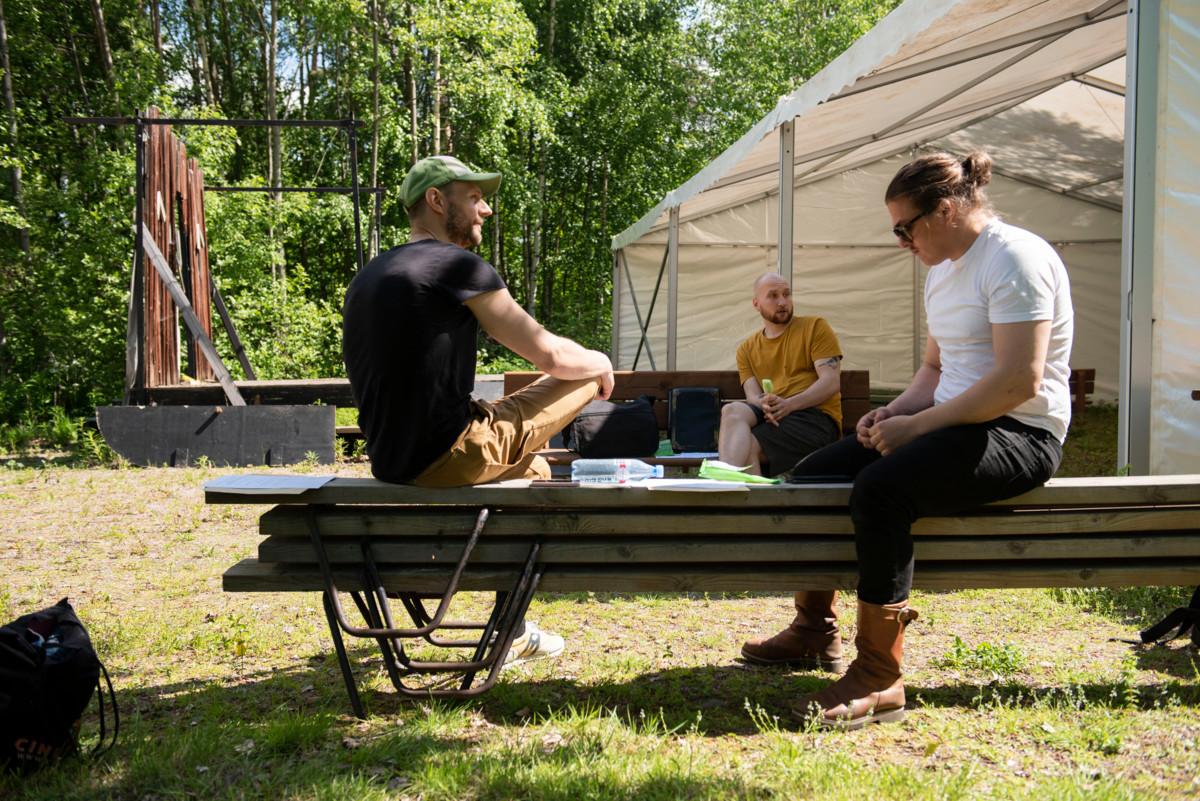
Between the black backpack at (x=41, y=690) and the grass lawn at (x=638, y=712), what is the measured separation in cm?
7

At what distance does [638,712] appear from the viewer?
3076 mm

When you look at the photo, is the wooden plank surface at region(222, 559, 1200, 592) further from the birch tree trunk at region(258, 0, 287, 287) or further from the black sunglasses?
the birch tree trunk at region(258, 0, 287, 287)

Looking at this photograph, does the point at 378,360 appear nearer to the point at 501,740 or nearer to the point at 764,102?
the point at 501,740

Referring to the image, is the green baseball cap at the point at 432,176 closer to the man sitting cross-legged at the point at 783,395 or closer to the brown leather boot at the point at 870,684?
the brown leather boot at the point at 870,684

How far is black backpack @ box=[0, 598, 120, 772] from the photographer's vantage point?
2539 millimetres

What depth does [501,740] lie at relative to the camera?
2812 millimetres

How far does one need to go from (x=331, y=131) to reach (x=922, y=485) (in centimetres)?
2189

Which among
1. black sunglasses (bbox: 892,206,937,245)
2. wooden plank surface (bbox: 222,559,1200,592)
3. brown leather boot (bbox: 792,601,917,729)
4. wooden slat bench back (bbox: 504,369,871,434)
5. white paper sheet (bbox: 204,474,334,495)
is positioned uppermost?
black sunglasses (bbox: 892,206,937,245)

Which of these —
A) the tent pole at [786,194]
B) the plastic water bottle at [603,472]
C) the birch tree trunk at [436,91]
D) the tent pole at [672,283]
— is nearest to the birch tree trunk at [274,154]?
the birch tree trunk at [436,91]

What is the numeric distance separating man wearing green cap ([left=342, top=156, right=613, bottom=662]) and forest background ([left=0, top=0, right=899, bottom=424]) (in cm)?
1153

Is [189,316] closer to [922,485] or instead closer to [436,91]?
[922,485]

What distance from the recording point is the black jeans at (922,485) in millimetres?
2787

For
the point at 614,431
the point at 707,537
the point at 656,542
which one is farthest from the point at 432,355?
the point at 614,431

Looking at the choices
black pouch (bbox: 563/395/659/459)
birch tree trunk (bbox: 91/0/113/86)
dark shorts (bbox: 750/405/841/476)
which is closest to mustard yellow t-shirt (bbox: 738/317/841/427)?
dark shorts (bbox: 750/405/841/476)
